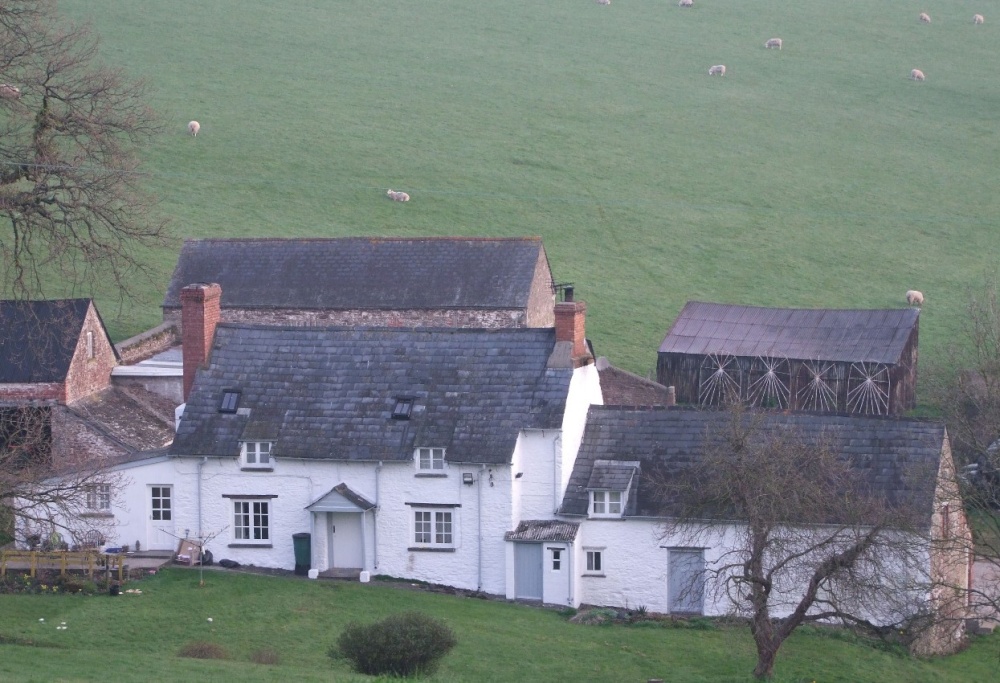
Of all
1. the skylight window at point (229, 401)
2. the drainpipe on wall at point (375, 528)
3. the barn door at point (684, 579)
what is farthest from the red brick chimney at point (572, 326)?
the skylight window at point (229, 401)

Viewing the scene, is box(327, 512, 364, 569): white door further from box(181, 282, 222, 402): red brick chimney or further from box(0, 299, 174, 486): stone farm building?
box(0, 299, 174, 486): stone farm building

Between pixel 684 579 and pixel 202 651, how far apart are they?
12.9 meters

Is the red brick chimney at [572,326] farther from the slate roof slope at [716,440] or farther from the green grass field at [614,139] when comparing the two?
the green grass field at [614,139]

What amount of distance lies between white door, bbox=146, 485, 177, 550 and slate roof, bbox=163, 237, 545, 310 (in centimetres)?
1905

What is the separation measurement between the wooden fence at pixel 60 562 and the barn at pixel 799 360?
90.9ft

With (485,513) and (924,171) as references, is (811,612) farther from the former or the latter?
(924,171)

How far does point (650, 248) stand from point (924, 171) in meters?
24.2

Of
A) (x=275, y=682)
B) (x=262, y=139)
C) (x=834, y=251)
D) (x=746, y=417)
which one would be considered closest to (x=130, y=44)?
(x=262, y=139)

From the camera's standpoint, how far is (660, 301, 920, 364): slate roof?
183ft

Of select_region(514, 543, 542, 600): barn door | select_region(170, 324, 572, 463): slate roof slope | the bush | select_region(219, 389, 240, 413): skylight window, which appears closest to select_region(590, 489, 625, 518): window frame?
select_region(514, 543, 542, 600): barn door

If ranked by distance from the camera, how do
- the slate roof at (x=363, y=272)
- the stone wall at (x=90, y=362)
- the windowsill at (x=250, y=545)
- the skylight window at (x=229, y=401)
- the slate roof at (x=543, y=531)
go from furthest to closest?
1. the slate roof at (x=363, y=272)
2. the stone wall at (x=90, y=362)
3. the skylight window at (x=229, y=401)
4. the windowsill at (x=250, y=545)
5. the slate roof at (x=543, y=531)

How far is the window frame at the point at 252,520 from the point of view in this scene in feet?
123

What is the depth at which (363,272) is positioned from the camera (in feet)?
187

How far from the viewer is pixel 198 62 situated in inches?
3733
